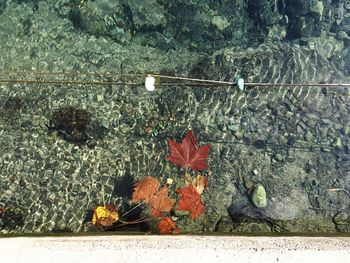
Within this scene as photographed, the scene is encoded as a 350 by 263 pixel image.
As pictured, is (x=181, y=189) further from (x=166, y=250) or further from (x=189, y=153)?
(x=166, y=250)

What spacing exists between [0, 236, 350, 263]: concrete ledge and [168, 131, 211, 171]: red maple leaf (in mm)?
1531

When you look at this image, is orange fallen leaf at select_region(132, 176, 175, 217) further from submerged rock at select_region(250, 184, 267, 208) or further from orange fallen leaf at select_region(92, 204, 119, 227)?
submerged rock at select_region(250, 184, 267, 208)

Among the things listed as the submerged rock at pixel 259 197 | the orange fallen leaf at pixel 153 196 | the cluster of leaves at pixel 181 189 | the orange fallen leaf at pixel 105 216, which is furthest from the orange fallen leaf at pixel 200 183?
the orange fallen leaf at pixel 105 216

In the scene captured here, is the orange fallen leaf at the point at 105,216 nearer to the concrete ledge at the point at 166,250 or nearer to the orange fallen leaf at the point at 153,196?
the orange fallen leaf at the point at 153,196

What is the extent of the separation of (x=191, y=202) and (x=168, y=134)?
0.97 meters

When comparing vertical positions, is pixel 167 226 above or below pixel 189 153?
below

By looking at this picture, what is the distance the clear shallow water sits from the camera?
452cm

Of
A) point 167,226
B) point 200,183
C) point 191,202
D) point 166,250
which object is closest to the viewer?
point 166,250

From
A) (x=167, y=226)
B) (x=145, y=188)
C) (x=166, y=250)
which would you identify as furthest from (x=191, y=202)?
(x=166, y=250)

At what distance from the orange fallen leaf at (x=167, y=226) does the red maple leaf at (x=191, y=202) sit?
7.6 inches

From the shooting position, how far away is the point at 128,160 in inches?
191

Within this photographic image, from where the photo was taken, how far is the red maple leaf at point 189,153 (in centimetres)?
484

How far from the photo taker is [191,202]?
4633mm

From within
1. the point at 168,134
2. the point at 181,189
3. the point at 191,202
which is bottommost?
the point at 191,202
